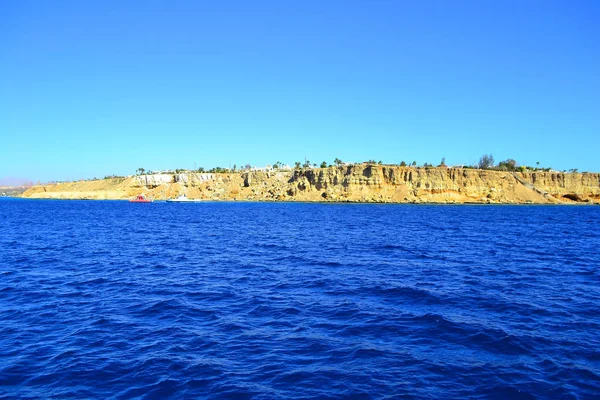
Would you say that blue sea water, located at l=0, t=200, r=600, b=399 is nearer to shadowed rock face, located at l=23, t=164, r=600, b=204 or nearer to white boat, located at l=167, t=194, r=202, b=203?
shadowed rock face, located at l=23, t=164, r=600, b=204

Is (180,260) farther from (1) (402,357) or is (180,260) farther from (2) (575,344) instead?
(2) (575,344)

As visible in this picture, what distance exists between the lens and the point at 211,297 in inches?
760

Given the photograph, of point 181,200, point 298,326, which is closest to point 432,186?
point 181,200

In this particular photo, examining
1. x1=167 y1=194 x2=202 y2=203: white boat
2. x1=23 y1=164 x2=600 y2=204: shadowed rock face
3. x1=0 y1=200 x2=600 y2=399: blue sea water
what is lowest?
x1=0 y1=200 x2=600 y2=399: blue sea water

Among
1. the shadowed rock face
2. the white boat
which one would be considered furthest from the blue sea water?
the white boat

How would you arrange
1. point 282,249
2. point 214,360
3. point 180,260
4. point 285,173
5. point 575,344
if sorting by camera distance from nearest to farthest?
point 214,360 → point 575,344 → point 180,260 → point 282,249 → point 285,173

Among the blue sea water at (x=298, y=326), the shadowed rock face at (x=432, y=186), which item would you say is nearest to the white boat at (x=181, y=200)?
the shadowed rock face at (x=432, y=186)

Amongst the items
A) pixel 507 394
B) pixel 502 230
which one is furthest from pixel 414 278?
pixel 502 230

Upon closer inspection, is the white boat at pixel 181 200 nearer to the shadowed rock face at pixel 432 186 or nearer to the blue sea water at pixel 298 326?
the shadowed rock face at pixel 432 186

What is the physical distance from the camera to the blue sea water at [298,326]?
11148 mm

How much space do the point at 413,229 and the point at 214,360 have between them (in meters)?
42.6

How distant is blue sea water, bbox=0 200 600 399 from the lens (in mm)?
11148

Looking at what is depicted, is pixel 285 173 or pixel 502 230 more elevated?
pixel 285 173

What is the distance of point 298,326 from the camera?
15.4 m
